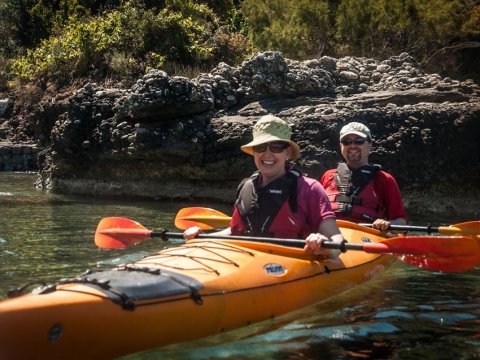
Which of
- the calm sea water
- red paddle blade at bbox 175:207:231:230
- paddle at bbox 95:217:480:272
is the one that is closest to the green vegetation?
the calm sea water

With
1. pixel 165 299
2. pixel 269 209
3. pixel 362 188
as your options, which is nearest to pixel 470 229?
pixel 362 188

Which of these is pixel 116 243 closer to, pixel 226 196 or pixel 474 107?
pixel 226 196

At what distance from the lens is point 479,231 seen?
6.25 m

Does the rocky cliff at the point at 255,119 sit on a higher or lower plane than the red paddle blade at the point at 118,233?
higher

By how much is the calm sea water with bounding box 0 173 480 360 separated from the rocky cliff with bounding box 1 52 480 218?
260 centimetres

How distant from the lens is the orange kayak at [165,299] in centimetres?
311

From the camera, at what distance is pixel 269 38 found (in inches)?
597

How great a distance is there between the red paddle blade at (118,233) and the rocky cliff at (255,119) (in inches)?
192

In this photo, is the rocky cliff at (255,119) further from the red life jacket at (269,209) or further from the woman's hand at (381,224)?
Answer: the red life jacket at (269,209)

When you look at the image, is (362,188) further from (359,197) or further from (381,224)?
(381,224)

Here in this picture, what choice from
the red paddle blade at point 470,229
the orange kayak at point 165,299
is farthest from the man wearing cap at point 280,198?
the red paddle blade at point 470,229

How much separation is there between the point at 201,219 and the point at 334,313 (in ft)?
7.76

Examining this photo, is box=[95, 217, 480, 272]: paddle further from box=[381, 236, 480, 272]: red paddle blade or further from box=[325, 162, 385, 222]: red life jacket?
box=[325, 162, 385, 222]: red life jacket

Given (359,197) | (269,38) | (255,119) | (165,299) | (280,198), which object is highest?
(269,38)
